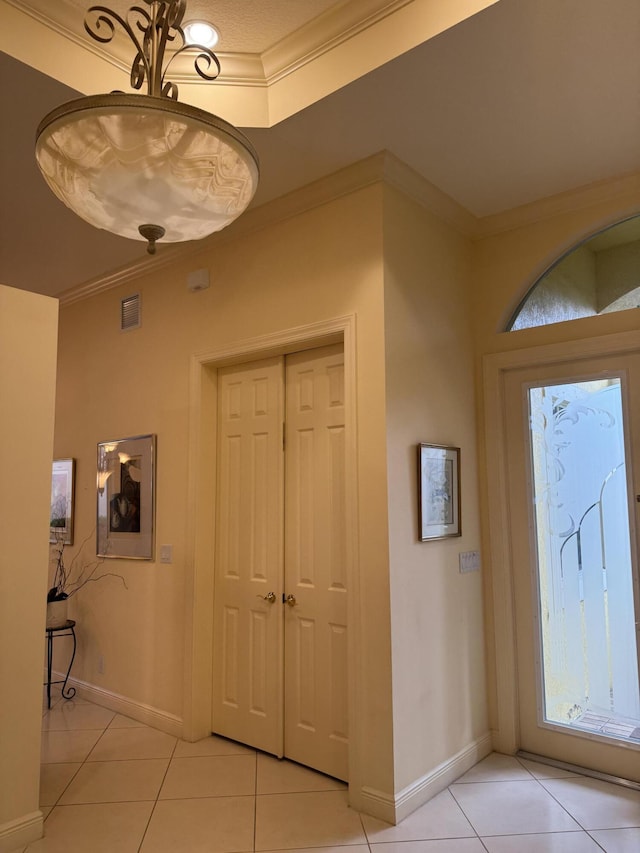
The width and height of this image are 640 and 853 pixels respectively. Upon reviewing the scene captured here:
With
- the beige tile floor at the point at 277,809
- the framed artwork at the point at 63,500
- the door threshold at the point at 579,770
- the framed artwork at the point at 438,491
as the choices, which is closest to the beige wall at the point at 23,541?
the beige tile floor at the point at 277,809

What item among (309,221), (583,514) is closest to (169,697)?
(583,514)

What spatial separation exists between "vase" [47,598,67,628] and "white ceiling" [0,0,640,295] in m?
2.52

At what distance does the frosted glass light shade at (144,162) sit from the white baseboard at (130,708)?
296 cm

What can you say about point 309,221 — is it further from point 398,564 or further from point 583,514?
point 583,514

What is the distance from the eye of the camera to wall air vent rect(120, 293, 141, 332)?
13.4 ft

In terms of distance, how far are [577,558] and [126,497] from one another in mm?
2786

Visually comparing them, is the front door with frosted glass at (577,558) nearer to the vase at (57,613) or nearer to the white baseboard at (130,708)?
the white baseboard at (130,708)

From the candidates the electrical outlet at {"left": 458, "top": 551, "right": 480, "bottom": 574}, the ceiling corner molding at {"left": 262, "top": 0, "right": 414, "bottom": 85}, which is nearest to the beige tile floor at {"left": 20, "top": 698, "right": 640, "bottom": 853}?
the electrical outlet at {"left": 458, "top": 551, "right": 480, "bottom": 574}

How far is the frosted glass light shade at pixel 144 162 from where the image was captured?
4.63ft

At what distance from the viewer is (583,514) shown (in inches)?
124

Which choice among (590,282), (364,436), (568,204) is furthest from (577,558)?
(568,204)

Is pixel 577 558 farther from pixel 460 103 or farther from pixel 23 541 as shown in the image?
pixel 23 541

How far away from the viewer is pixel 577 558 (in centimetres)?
315

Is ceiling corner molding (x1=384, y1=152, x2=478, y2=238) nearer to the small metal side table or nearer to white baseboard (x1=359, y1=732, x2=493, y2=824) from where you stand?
white baseboard (x1=359, y1=732, x2=493, y2=824)
